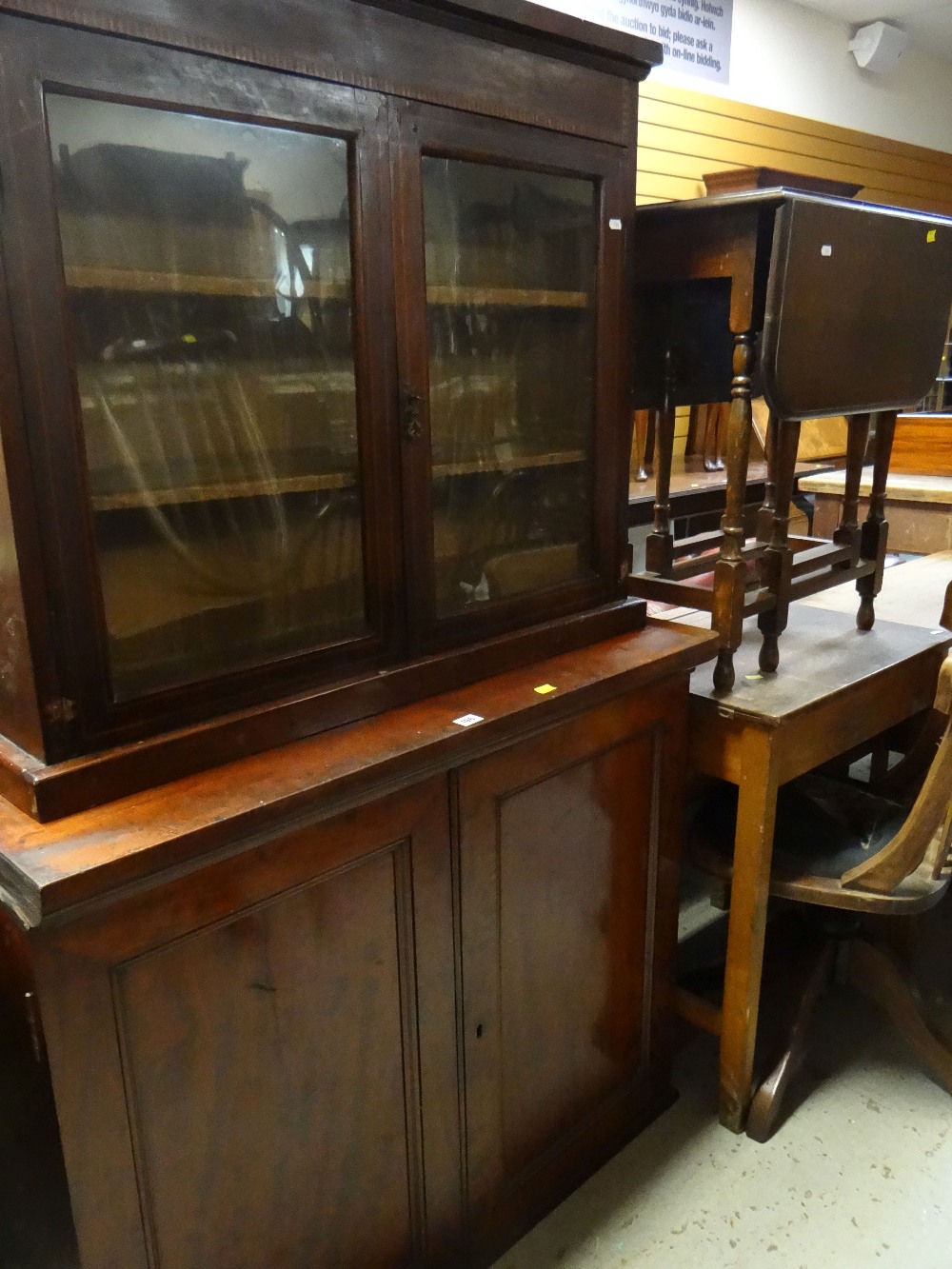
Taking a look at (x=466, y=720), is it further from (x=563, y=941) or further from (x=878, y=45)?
(x=878, y=45)

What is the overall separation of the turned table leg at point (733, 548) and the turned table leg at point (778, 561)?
4.3 inches

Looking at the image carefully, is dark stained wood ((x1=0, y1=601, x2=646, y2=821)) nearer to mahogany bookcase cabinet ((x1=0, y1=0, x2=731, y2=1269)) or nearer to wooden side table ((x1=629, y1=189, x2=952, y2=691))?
mahogany bookcase cabinet ((x1=0, y1=0, x2=731, y2=1269))

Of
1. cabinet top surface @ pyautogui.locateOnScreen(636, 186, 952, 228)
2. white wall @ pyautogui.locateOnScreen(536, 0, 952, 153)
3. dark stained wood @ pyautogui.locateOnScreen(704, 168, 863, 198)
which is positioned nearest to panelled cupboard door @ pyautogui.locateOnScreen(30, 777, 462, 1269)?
cabinet top surface @ pyautogui.locateOnScreen(636, 186, 952, 228)

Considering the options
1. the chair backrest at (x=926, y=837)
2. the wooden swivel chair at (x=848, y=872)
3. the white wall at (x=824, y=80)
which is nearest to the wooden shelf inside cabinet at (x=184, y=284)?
the chair backrest at (x=926, y=837)

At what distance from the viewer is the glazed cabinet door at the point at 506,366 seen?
1.23m

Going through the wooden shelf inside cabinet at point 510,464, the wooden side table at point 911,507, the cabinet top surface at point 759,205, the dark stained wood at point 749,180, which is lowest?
the wooden side table at point 911,507

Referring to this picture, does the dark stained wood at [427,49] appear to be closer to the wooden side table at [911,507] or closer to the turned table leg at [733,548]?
the turned table leg at [733,548]

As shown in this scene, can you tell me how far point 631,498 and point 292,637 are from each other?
1904mm

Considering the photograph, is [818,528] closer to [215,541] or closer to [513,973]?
[513,973]

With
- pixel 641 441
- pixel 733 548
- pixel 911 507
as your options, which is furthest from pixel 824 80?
pixel 733 548

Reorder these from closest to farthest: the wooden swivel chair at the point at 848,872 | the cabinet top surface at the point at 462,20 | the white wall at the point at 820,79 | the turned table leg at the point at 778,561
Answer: the cabinet top surface at the point at 462,20 → the wooden swivel chair at the point at 848,872 → the turned table leg at the point at 778,561 → the white wall at the point at 820,79

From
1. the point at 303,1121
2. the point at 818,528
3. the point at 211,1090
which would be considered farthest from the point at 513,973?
the point at 818,528

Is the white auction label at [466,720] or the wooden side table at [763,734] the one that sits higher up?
the white auction label at [466,720]

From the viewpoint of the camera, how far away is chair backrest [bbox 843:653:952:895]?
148 cm
